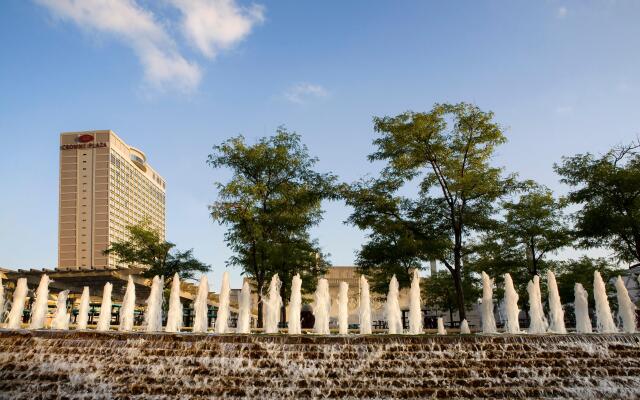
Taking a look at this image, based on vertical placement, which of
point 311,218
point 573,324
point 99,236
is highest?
point 99,236

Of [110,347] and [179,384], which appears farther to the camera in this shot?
[110,347]

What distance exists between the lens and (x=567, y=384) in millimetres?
12547

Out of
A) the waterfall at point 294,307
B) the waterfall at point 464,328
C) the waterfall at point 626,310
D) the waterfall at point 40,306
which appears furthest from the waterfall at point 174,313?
the waterfall at point 626,310

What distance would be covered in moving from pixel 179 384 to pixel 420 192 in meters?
16.0

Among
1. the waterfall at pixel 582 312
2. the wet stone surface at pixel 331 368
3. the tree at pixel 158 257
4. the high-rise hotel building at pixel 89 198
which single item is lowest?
the wet stone surface at pixel 331 368

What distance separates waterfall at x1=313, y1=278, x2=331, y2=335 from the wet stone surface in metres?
4.78

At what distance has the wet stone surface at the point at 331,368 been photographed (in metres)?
12.5

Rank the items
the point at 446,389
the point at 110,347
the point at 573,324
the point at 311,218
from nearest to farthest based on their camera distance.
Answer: the point at 446,389, the point at 110,347, the point at 311,218, the point at 573,324

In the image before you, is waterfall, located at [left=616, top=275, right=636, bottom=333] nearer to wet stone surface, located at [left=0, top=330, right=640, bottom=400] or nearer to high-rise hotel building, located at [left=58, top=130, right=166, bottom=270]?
wet stone surface, located at [left=0, top=330, right=640, bottom=400]

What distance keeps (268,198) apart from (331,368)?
1512cm

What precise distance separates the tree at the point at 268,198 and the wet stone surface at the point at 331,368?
38.4 feet

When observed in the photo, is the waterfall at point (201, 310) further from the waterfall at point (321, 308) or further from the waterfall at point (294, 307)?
the waterfall at point (321, 308)

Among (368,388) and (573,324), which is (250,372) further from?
(573,324)

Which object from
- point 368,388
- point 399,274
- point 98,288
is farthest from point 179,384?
point 98,288
